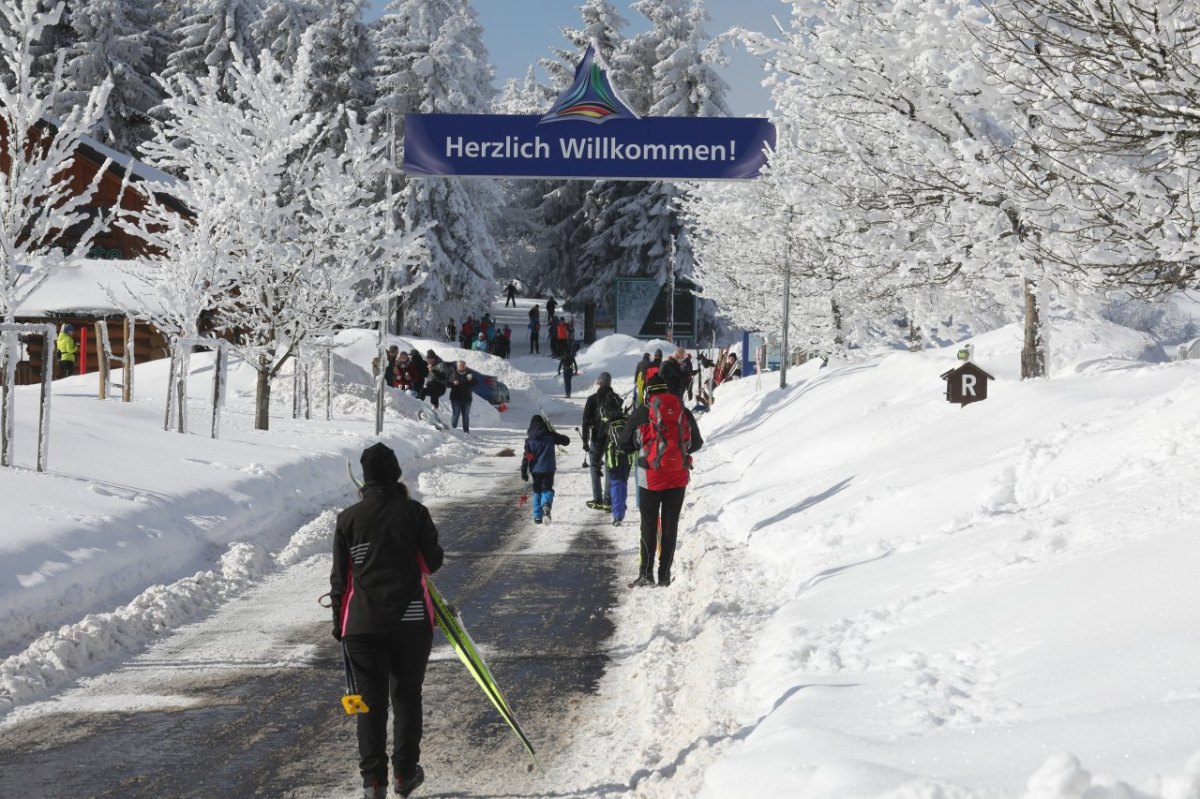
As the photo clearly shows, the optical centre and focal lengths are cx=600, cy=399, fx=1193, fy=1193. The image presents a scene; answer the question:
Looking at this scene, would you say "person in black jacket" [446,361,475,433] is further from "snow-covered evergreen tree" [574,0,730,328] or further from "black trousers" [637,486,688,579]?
"snow-covered evergreen tree" [574,0,730,328]

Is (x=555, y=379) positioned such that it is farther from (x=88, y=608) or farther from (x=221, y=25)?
(x=88, y=608)

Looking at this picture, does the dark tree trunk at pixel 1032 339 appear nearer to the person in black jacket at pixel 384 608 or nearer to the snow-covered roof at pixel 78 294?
the person in black jacket at pixel 384 608

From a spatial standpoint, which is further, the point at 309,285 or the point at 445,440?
the point at 445,440

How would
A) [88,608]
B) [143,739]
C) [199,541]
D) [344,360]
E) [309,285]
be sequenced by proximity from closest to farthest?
[143,739]
[88,608]
[199,541]
[309,285]
[344,360]

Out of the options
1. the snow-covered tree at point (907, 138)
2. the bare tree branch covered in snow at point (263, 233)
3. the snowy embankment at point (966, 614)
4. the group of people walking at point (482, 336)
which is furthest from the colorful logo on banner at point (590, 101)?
the group of people walking at point (482, 336)

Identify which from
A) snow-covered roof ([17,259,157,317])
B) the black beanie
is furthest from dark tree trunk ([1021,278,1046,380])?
snow-covered roof ([17,259,157,317])

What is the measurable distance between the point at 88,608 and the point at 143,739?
9.39ft

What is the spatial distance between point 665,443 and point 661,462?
0.17m

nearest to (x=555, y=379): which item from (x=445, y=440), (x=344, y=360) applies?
(x=344, y=360)

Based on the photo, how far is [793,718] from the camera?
5.36 m

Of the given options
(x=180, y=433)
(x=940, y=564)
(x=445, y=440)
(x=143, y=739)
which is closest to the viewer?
(x=143, y=739)

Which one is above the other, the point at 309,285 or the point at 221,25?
the point at 221,25

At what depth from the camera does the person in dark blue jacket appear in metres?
14.5

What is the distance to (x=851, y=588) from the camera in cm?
810
